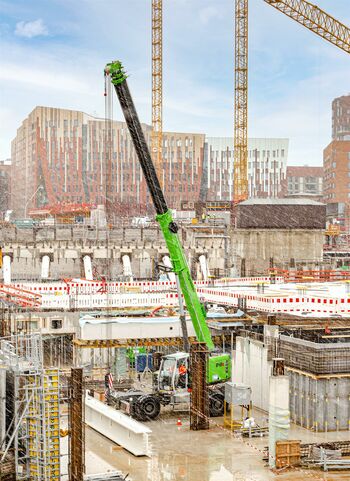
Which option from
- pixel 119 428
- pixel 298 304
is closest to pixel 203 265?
pixel 298 304

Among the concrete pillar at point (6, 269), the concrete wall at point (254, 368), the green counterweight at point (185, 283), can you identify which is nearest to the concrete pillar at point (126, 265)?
the concrete pillar at point (6, 269)

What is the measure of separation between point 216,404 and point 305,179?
445ft

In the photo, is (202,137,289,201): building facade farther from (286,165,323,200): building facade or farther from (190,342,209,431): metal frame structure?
(190,342,209,431): metal frame structure

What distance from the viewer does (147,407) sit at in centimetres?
2050

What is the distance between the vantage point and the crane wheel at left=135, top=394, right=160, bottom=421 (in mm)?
20422

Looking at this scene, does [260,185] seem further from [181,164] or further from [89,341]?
[89,341]

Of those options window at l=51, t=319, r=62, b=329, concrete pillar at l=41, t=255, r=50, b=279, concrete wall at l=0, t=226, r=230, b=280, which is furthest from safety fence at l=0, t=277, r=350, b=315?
concrete wall at l=0, t=226, r=230, b=280

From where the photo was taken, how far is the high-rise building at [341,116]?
6191 inches

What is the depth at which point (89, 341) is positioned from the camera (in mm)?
23500

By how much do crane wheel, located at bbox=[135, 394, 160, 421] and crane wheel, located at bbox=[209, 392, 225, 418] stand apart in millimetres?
1370

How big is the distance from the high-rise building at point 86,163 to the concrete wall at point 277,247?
62.9 m

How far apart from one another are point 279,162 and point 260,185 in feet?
19.0

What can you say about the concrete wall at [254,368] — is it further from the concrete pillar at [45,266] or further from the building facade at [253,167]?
the building facade at [253,167]

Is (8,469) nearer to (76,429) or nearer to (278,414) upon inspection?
(76,429)
